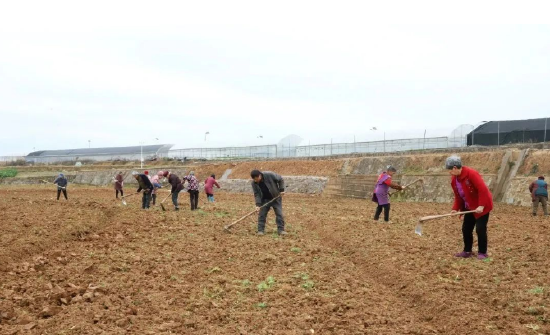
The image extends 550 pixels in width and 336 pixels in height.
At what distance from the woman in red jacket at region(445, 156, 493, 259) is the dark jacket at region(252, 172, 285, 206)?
4642 mm

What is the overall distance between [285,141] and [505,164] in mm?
41940

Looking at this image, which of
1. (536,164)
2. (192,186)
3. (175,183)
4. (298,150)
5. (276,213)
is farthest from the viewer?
(298,150)

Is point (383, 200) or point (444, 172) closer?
point (383, 200)

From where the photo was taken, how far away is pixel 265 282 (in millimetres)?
8539

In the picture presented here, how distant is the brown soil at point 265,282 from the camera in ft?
21.3

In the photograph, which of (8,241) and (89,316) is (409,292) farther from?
(8,241)

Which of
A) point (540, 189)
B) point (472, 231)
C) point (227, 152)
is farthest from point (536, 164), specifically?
point (227, 152)

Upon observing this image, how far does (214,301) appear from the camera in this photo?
7.44 m

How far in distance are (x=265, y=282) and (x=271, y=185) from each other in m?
5.11

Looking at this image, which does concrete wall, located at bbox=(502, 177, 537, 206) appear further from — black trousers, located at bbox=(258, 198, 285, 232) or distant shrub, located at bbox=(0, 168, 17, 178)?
distant shrub, located at bbox=(0, 168, 17, 178)

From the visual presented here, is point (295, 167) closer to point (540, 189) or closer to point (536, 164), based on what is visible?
point (536, 164)

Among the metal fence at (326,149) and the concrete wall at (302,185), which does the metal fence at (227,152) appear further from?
the concrete wall at (302,185)

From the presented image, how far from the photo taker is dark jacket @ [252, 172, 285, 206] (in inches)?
528

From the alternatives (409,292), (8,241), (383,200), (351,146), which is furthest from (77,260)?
(351,146)
